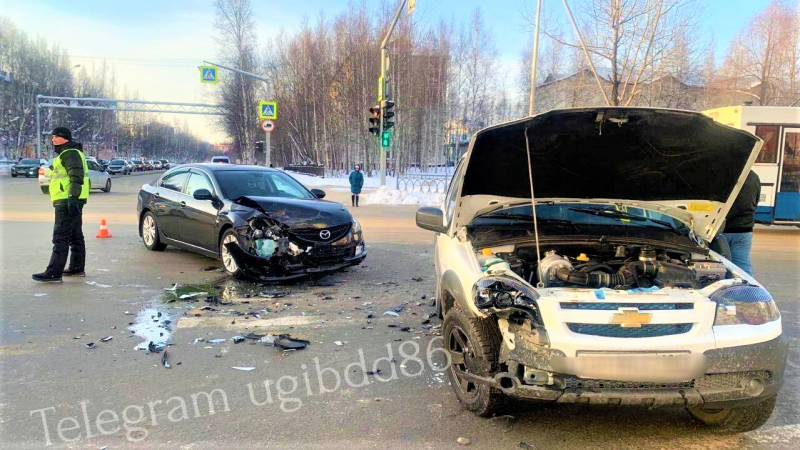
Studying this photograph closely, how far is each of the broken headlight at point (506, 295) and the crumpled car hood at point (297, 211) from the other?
403cm

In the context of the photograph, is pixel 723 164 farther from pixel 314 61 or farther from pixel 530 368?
pixel 314 61

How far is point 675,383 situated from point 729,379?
31 centimetres

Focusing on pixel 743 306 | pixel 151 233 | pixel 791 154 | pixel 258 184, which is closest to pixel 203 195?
pixel 258 184

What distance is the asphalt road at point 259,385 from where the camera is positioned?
10.2 ft

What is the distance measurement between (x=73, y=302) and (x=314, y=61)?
41.5 meters

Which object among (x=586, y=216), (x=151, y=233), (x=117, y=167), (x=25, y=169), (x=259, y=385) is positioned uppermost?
(x=117, y=167)

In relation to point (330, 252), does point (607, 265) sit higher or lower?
higher

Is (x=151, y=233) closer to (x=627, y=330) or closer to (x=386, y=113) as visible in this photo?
(x=627, y=330)

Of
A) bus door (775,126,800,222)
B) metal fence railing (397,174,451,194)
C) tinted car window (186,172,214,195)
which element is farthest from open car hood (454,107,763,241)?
metal fence railing (397,174,451,194)

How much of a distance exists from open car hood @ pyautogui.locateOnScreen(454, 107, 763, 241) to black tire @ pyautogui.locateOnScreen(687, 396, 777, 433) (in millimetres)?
1508

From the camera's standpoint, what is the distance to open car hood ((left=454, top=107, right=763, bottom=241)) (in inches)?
138

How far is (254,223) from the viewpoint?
662 cm

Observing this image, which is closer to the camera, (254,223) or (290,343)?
(290,343)

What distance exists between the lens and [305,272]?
6637 mm
